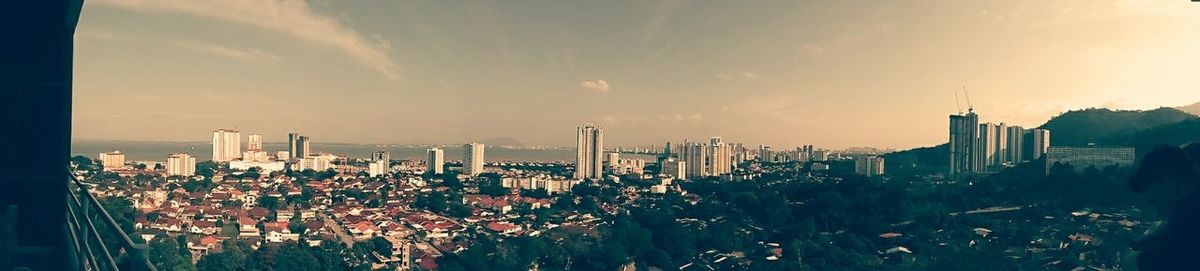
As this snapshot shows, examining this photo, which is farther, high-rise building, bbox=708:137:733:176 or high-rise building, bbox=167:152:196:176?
high-rise building, bbox=708:137:733:176

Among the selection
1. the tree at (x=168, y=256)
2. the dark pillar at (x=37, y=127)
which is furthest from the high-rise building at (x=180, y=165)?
the dark pillar at (x=37, y=127)

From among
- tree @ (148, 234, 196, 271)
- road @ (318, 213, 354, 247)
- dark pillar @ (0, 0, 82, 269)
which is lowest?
road @ (318, 213, 354, 247)

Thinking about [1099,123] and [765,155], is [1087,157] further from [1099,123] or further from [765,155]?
[765,155]

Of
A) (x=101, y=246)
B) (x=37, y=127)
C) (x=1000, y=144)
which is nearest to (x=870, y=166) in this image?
(x=1000, y=144)

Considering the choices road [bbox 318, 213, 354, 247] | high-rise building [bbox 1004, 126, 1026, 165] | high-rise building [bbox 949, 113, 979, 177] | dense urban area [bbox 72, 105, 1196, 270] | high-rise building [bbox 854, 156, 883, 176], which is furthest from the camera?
high-rise building [bbox 854, 156, 883, 176]

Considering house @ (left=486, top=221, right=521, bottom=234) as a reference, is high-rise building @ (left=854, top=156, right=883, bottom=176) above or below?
above

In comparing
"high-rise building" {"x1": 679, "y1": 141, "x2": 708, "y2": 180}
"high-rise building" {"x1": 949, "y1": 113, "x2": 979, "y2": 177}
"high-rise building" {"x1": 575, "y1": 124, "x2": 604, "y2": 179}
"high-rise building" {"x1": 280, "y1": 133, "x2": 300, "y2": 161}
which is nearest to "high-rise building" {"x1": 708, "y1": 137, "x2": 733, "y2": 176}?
"high-rise building" {"x1": 679, "y1": 141, "x2": 708, "y2": 180}

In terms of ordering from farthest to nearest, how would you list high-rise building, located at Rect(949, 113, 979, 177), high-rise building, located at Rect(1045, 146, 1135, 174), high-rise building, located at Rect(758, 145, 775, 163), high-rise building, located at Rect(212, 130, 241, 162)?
high-rise building, located at Rect(758, 145, 775, 163)
high-rise building, located at Rect(212, 130, 241, 162)
high-rise building, located at Rect(949, 113, 979, 177)
high-rise building, located at Rect(1045, 146, 1135, 174)

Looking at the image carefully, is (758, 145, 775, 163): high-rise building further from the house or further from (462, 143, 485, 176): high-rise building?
the house
